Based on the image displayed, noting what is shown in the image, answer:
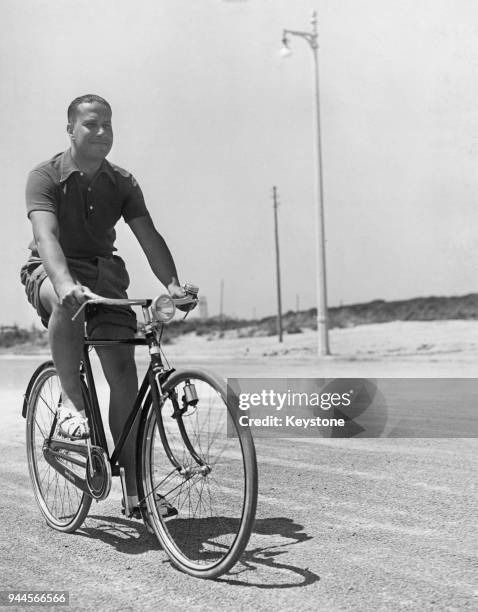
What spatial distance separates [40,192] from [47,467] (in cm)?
162

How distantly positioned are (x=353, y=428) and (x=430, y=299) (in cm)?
5632

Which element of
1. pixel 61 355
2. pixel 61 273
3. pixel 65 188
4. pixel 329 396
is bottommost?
pixel 329 396

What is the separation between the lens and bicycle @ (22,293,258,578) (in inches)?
134

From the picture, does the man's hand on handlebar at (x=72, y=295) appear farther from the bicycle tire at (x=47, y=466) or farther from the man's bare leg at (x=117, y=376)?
the bicycle tire at (x=47, y=466)

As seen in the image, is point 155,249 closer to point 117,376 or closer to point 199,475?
point 117,376

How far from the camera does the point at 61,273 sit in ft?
12.4

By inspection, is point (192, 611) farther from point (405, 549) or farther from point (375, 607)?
point (405, 549)

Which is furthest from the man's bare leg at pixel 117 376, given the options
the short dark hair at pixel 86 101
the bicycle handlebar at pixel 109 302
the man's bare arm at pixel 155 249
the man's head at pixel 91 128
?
the short dark hair at pixel 86 101

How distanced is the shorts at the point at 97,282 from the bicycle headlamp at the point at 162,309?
335mm

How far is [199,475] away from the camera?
3652mm

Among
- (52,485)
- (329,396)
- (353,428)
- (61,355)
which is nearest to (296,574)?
(61,355)

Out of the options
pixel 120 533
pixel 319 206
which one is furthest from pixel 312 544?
pixel 319 206

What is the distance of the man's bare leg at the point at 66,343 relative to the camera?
4.03 metres

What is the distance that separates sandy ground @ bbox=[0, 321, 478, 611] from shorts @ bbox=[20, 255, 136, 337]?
3.33ft
